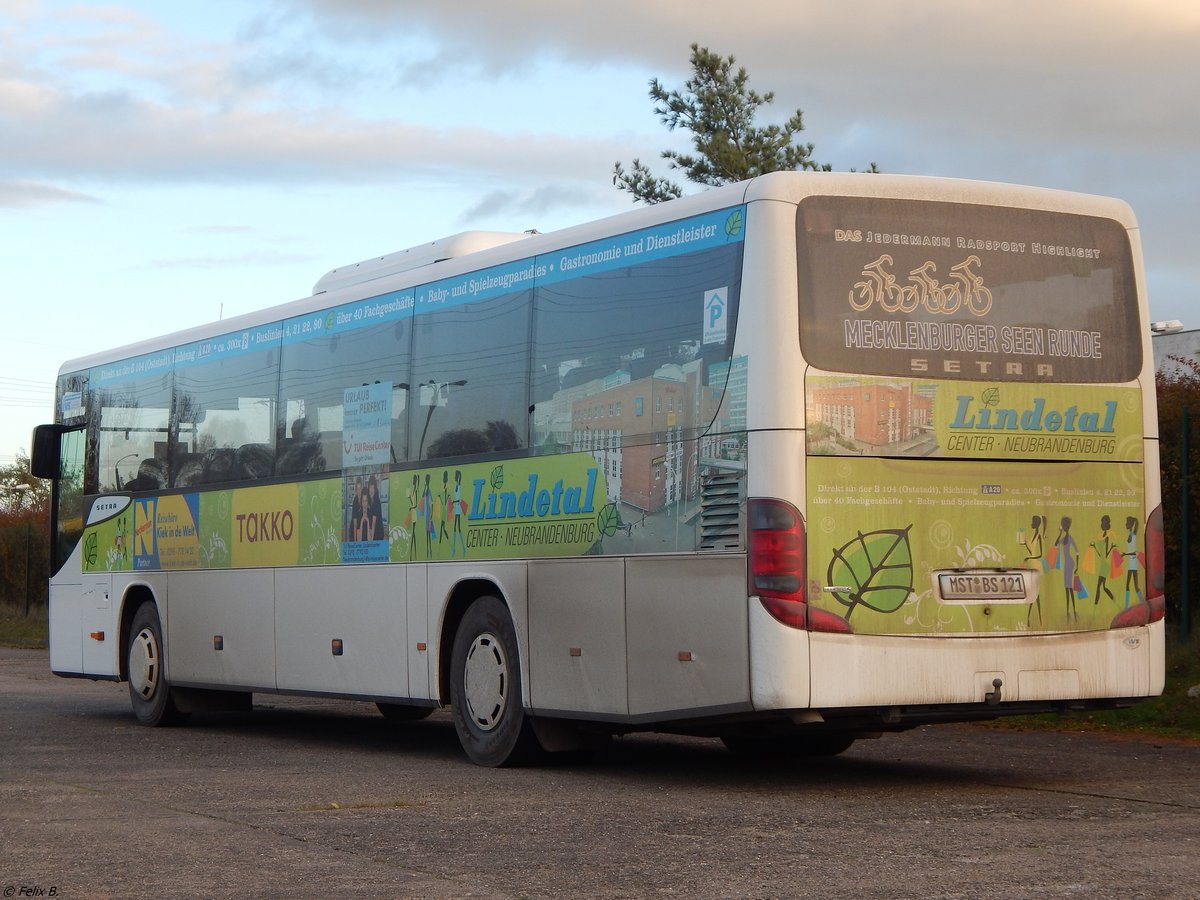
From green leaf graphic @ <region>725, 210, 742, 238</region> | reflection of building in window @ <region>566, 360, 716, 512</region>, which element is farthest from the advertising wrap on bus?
green leaf graphic @ <region>725, 210, 742, 238</region>

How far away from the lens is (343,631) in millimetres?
13859

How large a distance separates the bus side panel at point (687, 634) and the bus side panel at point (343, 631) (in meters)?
2.90

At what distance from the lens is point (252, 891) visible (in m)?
7.04

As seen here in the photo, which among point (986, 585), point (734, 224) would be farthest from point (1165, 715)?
point (734, 224)

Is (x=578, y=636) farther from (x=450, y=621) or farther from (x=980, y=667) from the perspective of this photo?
(x=980, y=667)

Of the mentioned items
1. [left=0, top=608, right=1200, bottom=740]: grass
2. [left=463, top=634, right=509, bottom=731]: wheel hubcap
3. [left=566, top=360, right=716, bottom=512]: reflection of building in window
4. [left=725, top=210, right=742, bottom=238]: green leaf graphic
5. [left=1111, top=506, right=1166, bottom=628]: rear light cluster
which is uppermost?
[left=725, top=210, right=742, bottom=238]: green leaf graphic

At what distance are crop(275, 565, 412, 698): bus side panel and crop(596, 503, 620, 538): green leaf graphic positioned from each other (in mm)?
2512

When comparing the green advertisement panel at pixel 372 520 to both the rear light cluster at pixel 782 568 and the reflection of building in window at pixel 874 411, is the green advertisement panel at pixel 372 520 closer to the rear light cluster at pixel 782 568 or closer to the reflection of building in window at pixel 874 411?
the rear light cluster at pixel 782 568

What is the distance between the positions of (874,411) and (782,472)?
677mm

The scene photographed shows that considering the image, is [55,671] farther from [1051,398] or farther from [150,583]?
[1051,398]

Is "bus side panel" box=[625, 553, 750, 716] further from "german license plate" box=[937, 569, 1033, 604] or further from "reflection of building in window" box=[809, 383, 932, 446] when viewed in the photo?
"german license plate" box=[937, 569, 1033, 604]

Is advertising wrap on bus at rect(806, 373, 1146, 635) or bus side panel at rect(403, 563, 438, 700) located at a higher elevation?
advertising wrap on bus at rect(806, 373, 1146, 635)

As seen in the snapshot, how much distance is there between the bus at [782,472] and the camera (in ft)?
32.3

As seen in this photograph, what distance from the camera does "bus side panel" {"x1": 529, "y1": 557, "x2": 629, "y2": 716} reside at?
35.6 ft
